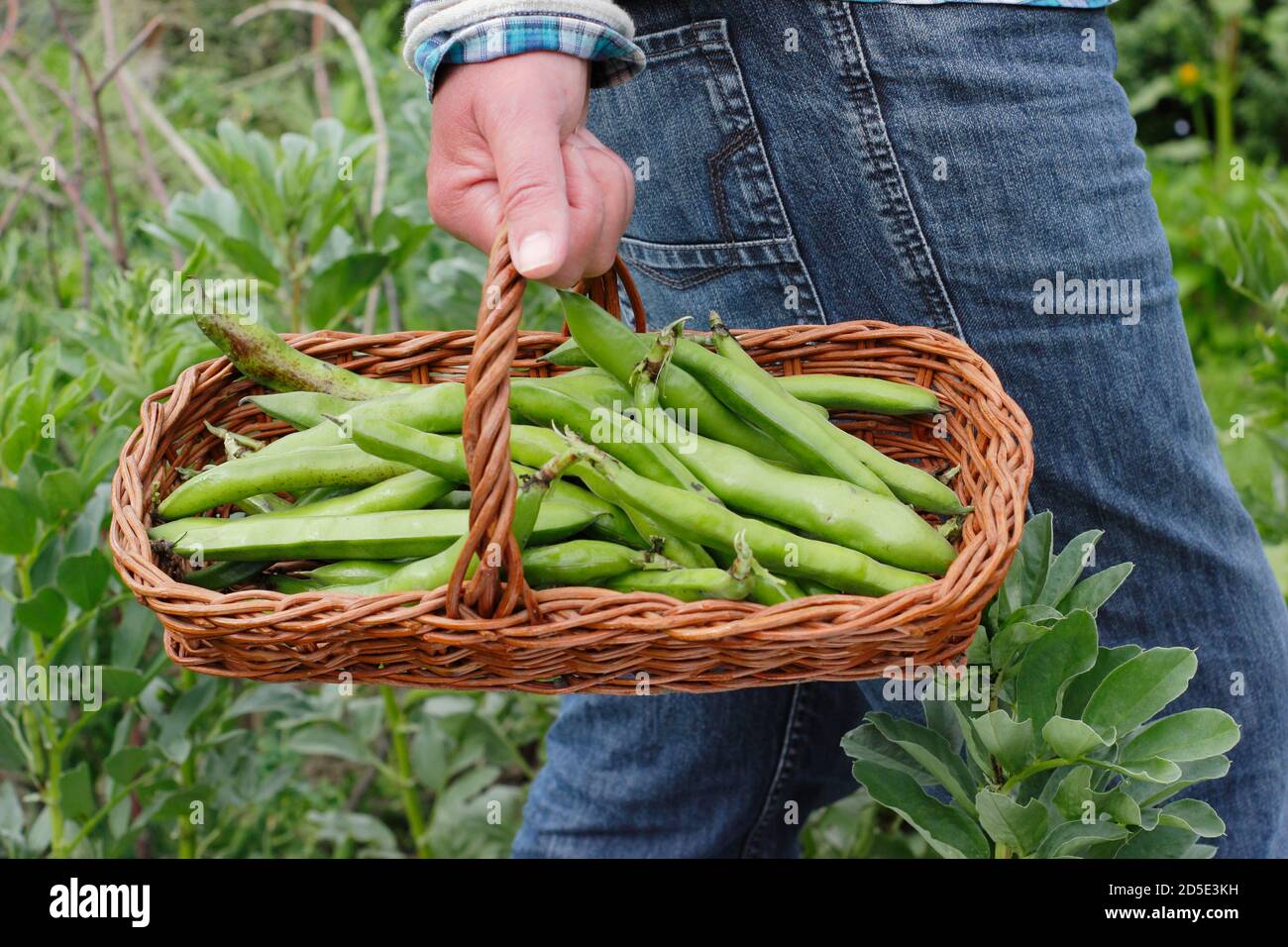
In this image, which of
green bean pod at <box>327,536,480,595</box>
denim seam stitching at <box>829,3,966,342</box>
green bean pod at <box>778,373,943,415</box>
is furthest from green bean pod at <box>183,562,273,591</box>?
denim seam stitching at <box>829,3,966,342</box>

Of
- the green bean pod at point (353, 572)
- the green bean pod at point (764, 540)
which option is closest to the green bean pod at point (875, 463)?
the green bean pod at point (764, 540)

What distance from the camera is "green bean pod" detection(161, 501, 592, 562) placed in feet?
3.27

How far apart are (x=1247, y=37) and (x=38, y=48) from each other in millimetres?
3993

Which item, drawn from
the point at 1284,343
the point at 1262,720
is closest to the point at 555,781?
the point at 1262,720

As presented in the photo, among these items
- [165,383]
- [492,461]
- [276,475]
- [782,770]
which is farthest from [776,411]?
[165,383]

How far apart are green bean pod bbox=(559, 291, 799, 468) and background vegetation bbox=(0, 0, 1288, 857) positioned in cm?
55

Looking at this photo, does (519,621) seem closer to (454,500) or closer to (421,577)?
(421,577)

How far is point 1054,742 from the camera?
0.92 m

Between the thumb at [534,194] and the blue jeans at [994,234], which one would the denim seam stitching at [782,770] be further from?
the thumb at [534,194]

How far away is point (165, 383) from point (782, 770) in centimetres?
97

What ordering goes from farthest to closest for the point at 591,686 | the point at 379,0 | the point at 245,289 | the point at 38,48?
the point at 379,0
the point at 38,48
the point at 245,289
the point at 591,686

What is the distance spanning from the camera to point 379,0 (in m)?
4.30

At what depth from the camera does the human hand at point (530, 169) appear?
0.91m
